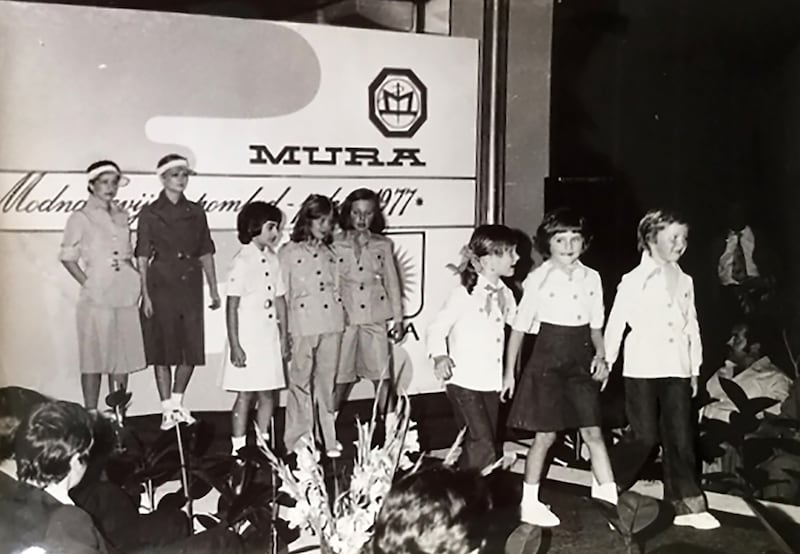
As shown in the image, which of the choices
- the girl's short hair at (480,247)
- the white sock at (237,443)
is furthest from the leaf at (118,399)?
the girl's short hair at (480,247)

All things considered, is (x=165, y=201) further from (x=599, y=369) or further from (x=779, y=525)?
(x=779, y=525)

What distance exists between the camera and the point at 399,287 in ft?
2.93

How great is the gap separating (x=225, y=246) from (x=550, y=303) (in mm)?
333

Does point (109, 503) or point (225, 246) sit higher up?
point (225, 246)

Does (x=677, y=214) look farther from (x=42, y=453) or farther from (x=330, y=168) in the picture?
(x=42, y=453)

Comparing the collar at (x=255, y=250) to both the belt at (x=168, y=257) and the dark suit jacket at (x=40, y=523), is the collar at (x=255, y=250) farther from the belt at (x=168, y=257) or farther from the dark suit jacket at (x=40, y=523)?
the dark suit jacket at (x=40, y=523)

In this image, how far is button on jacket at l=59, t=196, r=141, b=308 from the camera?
2.66ft

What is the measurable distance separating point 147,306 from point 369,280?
22 centimetres

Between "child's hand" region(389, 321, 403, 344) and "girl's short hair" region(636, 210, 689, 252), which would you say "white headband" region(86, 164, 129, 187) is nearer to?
"child's hand" region(389, 321, 403, 344)

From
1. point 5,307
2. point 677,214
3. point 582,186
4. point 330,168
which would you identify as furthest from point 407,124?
point 5,307

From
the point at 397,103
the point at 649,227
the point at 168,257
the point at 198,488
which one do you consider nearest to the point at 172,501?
the point at 198,488

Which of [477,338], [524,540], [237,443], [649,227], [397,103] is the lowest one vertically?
[524,540]

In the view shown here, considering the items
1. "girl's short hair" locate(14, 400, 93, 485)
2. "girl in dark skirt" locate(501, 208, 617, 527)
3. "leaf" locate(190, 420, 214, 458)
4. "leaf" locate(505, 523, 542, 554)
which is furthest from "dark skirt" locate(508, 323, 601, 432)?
"girl's short hair" locate(14, 400, 93, 485)

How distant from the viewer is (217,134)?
0.83 meters
